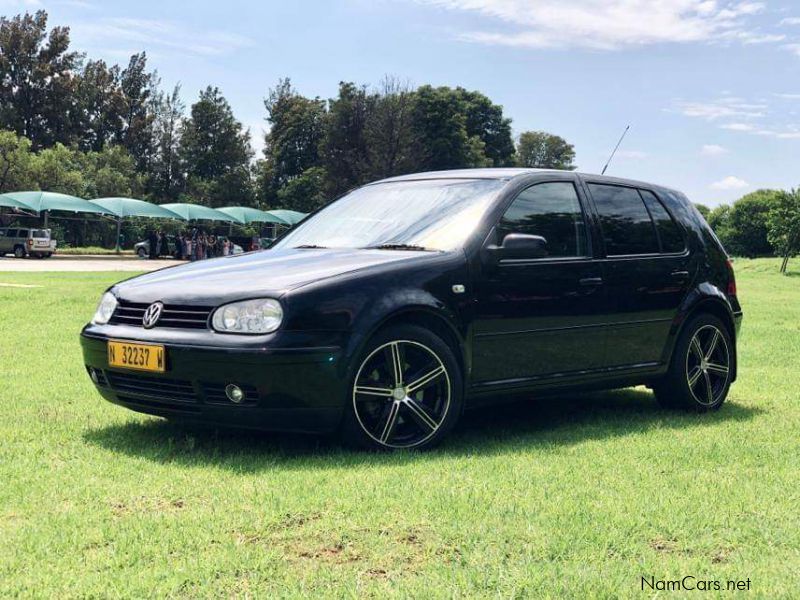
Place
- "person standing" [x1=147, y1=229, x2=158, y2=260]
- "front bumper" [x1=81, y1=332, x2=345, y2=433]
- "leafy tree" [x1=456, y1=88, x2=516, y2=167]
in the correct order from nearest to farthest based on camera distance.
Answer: "front bumper" [x1=81, y1=332, x2=345, y2=433] → "person standing" [x1=147, y1=229, x2=158, y2=260] → "leafy tree" [x1=456, y1=88, x2=516, y2=167]

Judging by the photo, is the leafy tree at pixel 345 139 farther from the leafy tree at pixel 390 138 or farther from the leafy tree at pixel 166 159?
the leafy tree at pixel 166 159

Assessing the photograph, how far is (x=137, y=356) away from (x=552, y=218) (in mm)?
2818

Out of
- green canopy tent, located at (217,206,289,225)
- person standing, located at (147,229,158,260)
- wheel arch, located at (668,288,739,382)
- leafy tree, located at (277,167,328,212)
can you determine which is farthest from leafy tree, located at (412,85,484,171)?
wheel arch, located at (668,288,739,382)

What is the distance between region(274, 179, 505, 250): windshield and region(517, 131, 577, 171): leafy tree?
113 m

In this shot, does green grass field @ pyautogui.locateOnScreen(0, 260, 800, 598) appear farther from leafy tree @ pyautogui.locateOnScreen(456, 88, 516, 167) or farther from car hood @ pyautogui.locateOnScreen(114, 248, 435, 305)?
leafy tree @ pyautogui.locateOnScreen(456, 88, 516, 167)

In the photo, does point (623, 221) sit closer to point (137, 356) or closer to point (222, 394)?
point (222, 394)

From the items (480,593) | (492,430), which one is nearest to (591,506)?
(480,593)

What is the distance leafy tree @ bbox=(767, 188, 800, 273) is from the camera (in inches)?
1994

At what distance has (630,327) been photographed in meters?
6.61

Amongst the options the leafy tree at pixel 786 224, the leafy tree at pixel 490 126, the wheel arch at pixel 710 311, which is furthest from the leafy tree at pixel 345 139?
the wheel arch at pixel 710 311

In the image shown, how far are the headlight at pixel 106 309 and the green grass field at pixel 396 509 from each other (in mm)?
671

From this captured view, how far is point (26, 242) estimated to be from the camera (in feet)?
151

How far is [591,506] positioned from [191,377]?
2170 millimetres

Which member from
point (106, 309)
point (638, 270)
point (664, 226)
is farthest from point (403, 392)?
point (664, 226)
